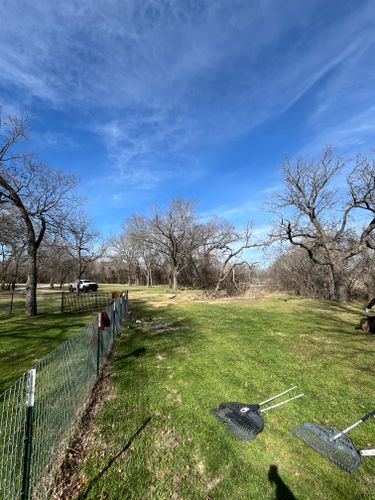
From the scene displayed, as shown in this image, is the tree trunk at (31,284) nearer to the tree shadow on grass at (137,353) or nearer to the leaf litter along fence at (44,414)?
the tree shadow on grass at (137,353)

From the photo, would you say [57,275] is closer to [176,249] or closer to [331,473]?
[176,249]

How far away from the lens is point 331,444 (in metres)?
3.16

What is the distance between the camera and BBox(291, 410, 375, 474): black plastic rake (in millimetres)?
2912

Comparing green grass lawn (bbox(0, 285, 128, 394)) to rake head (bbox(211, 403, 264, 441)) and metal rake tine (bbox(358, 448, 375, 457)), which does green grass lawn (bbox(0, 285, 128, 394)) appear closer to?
rake head (bbox(211, 403, 264, 441))

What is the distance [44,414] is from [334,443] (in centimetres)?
363

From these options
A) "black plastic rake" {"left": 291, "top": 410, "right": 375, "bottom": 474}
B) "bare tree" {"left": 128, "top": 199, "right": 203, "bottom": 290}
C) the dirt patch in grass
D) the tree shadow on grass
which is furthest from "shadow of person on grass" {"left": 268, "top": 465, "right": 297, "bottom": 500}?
"bare tree" {"left": 128, "top": 199, "right": 203, "bottom": 290}

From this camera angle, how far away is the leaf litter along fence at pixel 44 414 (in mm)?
2291

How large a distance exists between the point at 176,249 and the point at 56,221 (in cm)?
1984

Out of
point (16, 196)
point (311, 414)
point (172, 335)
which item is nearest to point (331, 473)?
point (311, 414)

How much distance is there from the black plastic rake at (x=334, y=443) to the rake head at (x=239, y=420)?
49 cm

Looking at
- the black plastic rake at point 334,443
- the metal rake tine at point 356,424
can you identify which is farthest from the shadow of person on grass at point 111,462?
the metal rake tine at point 356,424

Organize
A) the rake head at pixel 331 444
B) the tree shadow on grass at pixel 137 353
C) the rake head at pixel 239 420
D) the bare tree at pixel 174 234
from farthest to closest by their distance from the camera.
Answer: the bare tree at pixel 174 234, the tree shadow on grass at pixel 137 353, the rake head at pixel 239 420, the rake head at pixel 331 444

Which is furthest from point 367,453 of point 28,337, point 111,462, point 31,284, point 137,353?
point 31,284

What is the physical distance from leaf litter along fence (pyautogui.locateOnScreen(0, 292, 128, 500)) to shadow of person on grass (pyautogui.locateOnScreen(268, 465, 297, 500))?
7.49 feet
